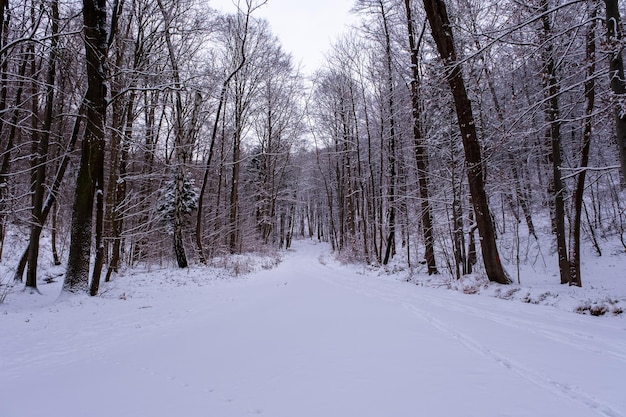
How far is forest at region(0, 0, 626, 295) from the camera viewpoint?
6.52 m

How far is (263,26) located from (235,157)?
24.5ft

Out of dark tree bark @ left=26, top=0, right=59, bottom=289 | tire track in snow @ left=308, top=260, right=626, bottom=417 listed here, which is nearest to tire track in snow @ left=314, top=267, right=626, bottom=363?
tire track in snow @ left=308, top=260, right=626, bottom=417

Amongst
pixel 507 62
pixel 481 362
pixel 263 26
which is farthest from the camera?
pixel 263 26

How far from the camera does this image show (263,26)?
1694cm

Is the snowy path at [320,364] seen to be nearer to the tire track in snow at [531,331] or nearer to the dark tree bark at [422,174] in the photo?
the tire track in snow at [531,331]

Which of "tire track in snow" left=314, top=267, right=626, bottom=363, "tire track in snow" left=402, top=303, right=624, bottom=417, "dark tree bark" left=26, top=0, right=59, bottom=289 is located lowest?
"tire track in snow" left=314, top=267, right=626, bottom=363

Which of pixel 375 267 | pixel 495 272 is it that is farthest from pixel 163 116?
pixel 495 272

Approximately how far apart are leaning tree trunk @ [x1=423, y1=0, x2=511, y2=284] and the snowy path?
8.41ft

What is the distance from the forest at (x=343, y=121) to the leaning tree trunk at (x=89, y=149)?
29mm

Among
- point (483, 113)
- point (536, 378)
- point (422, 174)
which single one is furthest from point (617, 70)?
point (422, 174)

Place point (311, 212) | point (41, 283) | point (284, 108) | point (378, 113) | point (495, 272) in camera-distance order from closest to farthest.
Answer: point (495, 272)
point (41, 283)
point (378, 113)
point (284, 108)
point (311, 212)

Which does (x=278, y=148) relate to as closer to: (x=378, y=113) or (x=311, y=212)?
(x=378, y=113)

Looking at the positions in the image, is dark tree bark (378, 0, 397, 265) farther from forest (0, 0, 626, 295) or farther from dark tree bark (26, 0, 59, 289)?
dark tree bark (26, 0, 59, 289)

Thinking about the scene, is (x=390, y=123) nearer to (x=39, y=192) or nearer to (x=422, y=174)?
(x=422, y=174)
